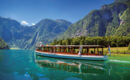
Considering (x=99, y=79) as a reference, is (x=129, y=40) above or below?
above

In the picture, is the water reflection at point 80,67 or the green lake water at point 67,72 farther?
the water reflection at point 80,67

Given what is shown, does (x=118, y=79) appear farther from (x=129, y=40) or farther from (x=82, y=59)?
(x=129, y=40)

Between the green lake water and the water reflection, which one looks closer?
the green lake water

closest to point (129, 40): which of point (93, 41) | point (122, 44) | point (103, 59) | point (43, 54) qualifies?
point (122, 44)

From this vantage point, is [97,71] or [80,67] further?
[80,67]

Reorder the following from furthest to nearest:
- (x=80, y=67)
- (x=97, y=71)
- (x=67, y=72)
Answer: (x=80, y=67) → (x=97, y=71) → (x=67, y=72)

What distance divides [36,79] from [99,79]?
24.8ft

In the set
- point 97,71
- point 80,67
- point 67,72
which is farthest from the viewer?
point 80,67

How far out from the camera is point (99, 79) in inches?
480

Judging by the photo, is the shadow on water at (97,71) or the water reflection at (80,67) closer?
the shadow on water at (97,71)

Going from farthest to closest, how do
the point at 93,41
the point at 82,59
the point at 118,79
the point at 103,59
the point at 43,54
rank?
the point at 93,41
the point at 43,54
the point at 82,59
the point at 103,59
the point at 118,79

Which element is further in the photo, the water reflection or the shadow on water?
the water reflection

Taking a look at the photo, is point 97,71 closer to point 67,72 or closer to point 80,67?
point 80,67

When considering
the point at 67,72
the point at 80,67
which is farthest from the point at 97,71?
the point at 67,72
